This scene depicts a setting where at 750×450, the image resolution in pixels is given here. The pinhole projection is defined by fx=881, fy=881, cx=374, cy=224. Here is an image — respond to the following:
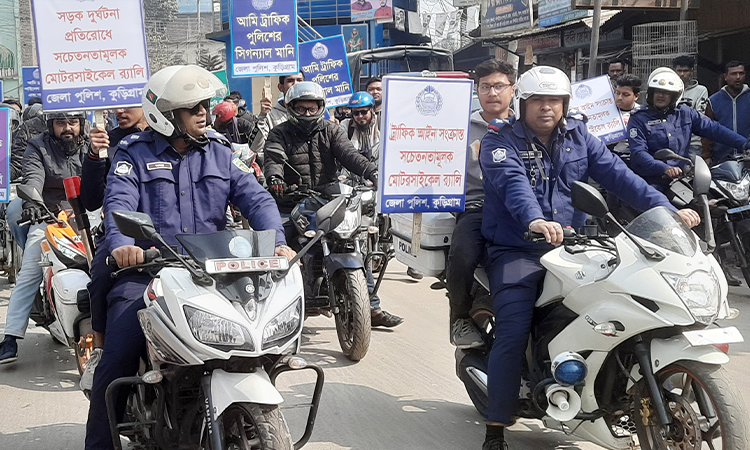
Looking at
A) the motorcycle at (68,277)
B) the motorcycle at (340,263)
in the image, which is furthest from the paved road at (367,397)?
the motorcycle at (68,277)

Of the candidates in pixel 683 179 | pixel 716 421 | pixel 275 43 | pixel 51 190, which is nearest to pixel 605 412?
pixel 716 421

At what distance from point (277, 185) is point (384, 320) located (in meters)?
1.54

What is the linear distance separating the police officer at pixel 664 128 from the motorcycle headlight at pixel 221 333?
6298 millimetres

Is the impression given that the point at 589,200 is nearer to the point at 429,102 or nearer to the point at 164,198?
the point at 164,198

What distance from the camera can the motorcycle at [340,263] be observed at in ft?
22.2

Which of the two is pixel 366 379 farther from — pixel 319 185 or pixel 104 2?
pixel 104 2

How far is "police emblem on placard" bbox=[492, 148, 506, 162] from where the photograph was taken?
→ 4.66 metres

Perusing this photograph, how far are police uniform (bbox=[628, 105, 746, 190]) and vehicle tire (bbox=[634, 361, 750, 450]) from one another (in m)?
5.22

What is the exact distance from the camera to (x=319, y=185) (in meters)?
7.96

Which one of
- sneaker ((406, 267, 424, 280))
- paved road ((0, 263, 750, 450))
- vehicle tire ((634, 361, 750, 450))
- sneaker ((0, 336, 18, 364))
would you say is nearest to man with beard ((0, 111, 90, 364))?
sneaker ((0, 336, 18, 364))

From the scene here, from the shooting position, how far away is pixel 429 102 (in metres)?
5.72

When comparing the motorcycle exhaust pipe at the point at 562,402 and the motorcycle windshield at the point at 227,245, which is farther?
the motorcycle exhaust pipe at the point at 562,402

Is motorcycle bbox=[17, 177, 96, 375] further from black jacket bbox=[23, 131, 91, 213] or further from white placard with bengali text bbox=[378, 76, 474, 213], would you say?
white placard with bengali text bbox=[378, 76, 474, 213]

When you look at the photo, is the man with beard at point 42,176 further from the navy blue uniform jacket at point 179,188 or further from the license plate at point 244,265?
the license plate at point 244,265
